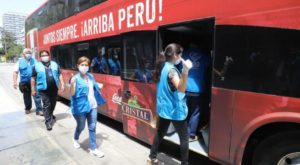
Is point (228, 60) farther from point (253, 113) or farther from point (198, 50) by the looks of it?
point (198, 50)

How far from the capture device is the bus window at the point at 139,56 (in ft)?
13.0

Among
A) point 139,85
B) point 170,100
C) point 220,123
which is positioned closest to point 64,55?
point 139,85

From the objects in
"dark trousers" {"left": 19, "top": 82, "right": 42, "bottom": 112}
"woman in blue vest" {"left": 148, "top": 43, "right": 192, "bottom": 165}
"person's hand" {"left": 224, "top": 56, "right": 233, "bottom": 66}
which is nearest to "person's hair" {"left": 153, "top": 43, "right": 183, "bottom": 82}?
"woman in blue vest" {"left": 148, "top": 43, "right": 192, "bottom": 165}

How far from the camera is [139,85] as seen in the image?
4223 mm

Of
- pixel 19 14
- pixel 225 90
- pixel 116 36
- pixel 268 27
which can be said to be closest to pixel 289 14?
pixel 268 27

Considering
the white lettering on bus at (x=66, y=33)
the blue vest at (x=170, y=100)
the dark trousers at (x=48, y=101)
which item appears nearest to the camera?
the blue vest at (x=170, y=100)

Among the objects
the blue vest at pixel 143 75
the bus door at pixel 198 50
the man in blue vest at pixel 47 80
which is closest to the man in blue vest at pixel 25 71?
the man in blue vest at pixel 47 80

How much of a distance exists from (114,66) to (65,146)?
184 cm

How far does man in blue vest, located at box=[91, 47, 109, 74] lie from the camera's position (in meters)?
5.58

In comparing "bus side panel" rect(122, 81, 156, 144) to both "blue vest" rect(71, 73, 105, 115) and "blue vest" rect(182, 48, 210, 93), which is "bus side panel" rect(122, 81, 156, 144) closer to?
"blue vest" rect(182, 48, 210, 93)

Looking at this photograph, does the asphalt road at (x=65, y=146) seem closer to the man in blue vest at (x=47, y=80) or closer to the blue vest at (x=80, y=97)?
the man in blue vest at (x=47, y=80)

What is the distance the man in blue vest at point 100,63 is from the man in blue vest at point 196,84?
2347mm

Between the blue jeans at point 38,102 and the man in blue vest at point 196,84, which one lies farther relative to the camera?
the blue jeans at point 38,102

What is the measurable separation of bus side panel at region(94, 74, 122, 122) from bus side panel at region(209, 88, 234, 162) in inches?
95.2
